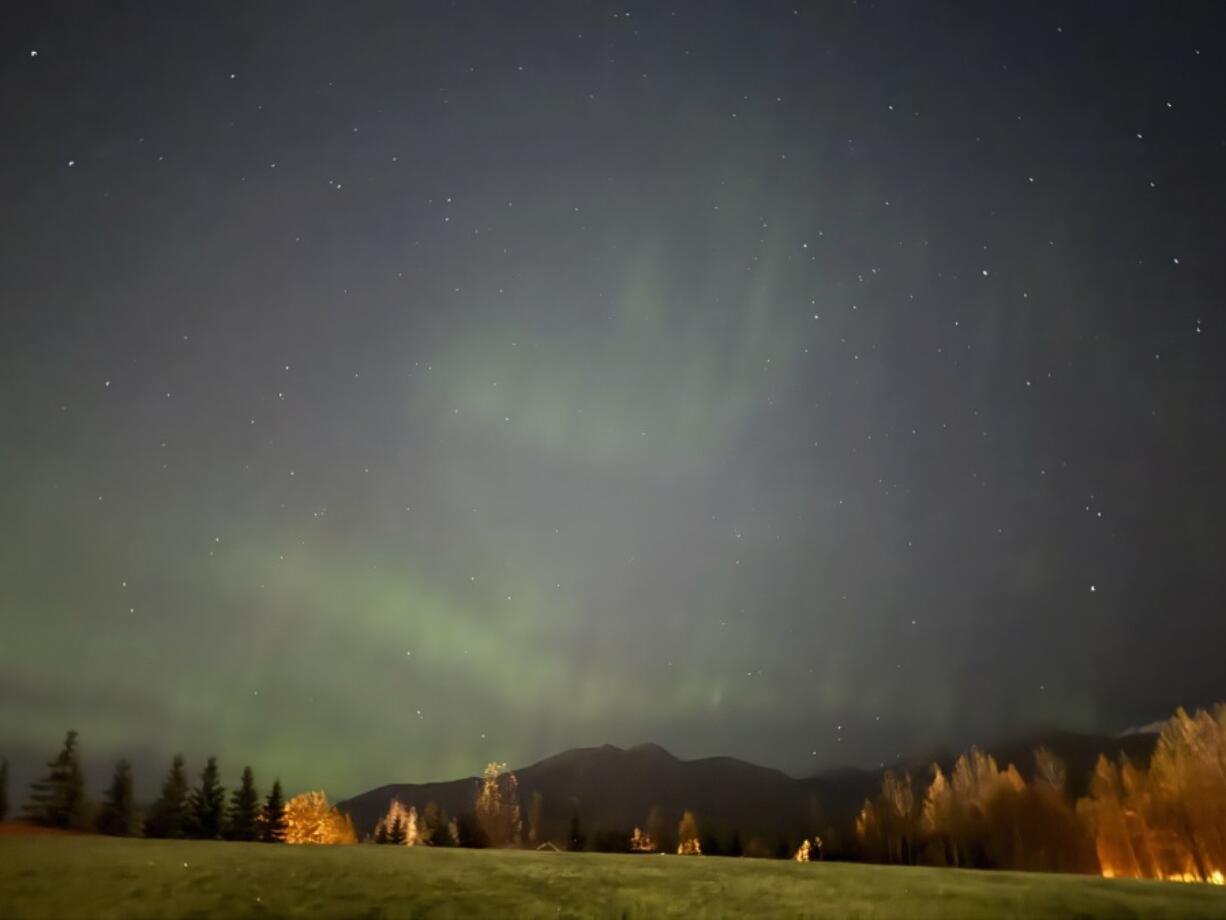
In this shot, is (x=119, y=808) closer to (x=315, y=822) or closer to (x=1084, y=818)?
(x=315, y=822)

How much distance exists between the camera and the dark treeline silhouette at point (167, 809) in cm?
7950

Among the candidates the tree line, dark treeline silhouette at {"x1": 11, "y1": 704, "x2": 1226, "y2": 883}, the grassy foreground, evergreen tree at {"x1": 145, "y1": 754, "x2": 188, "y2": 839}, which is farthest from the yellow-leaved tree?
the grassy foreground

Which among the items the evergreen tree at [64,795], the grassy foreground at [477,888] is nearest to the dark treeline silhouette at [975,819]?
the evergreen tree at [64,795]

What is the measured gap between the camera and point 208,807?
79312mm

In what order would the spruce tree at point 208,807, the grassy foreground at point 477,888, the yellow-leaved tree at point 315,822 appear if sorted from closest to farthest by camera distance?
1. the grassy foreground at point 477,888
2. the spruce tree at point 208,807
3. the yellow-leaved tree at point 315,822

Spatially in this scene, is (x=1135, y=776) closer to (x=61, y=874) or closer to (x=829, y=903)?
(x=829, y=903)

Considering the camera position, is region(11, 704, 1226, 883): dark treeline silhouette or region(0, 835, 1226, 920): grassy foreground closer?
region(0, 835, 1226, 920): grassy foreground

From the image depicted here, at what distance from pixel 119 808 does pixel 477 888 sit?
69.4 metres

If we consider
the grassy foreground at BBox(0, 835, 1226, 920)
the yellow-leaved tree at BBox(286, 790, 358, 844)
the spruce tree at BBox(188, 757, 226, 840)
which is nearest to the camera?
the grassy foreground at BBox(0, 835, 1226, 920)

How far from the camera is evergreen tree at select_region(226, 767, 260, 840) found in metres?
80.8

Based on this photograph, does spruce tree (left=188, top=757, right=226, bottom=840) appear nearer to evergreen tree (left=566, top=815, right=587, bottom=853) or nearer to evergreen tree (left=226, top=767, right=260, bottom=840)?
evergreen tree (left=226, top=767, right=260, bottom=840)

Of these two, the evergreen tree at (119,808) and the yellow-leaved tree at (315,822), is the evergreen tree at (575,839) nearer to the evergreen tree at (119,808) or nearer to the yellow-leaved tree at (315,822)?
the yellow-leaved tree at (315,822)

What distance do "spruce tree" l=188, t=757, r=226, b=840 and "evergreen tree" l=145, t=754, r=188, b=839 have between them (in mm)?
1982

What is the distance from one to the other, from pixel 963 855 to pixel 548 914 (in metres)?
109
